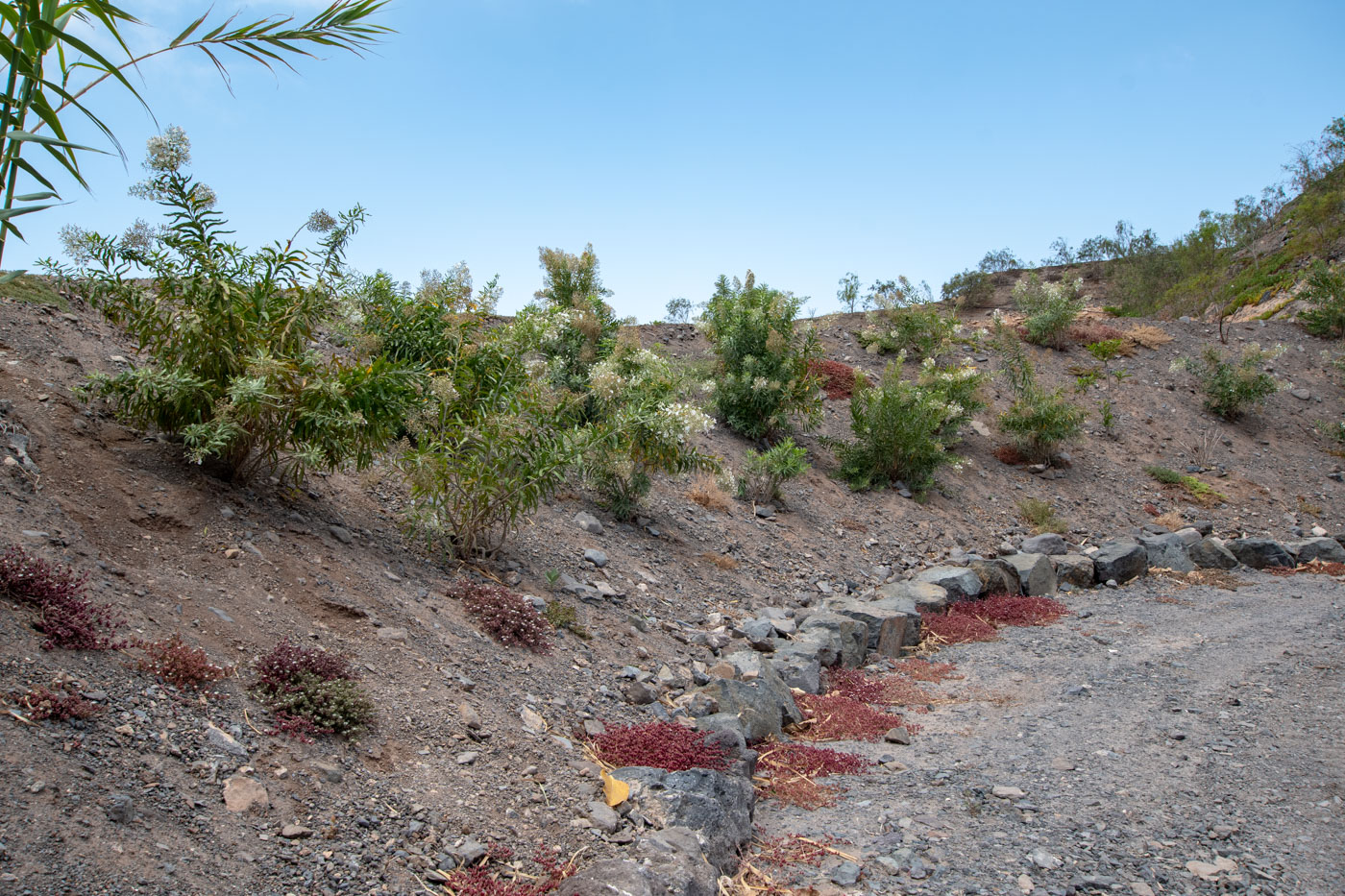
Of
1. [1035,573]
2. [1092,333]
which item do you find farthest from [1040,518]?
[1092,333]

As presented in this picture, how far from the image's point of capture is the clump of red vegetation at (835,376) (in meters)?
14.9

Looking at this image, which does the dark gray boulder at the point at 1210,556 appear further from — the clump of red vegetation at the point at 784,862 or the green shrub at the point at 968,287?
the green shrub at the point at 968,287

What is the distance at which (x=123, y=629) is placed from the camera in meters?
3.56

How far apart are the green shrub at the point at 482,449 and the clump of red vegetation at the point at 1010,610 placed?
16.6ft

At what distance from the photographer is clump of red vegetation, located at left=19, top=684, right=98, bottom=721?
2.88 meters

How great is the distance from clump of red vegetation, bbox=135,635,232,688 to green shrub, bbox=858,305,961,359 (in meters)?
14.7

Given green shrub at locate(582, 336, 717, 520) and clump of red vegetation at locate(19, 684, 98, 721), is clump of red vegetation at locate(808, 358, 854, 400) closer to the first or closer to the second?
green shrub at locate(582, 336, 717, 520)

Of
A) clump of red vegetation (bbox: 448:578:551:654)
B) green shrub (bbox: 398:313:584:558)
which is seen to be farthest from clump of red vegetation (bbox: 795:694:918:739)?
green shrub (bbox: 398:313:584:558)

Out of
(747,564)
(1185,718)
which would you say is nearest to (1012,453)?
(747,564)

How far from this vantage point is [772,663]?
6344 millimetres

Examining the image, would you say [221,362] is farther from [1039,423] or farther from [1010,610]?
[1039,423]

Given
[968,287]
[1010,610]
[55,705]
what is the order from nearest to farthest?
[55,705]
[1010,610]
[968,287]

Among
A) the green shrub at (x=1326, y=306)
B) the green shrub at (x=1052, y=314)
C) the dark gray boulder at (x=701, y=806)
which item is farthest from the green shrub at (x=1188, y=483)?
the dark gray boulder at (x=701, y=806)

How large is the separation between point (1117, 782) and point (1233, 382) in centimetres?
1572
